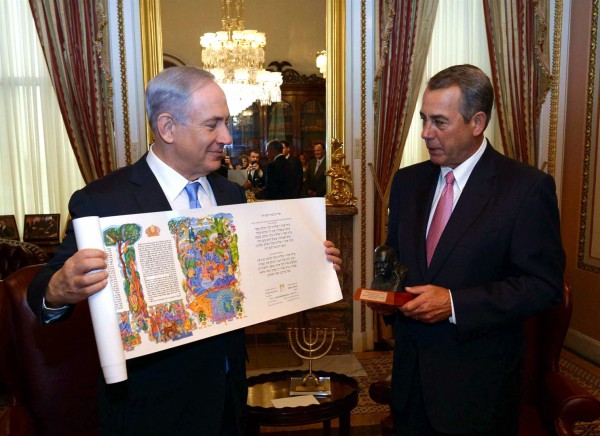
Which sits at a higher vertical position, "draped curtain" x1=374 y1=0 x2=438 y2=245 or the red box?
"draped curtain" x1=374 y1=0 x2=438 y2=245

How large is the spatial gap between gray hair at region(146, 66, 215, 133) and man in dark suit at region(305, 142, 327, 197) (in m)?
3.36

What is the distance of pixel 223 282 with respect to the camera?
1.59m

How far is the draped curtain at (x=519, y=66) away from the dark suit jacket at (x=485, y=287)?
11.4ft

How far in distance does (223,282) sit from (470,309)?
0.74 metres

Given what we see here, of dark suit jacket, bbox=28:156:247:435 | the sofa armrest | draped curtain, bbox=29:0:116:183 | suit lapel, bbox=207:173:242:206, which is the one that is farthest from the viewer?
draped curtain, bbox=29:0:116:183

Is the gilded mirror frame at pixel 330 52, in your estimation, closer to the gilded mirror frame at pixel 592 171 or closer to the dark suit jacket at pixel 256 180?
the dark suit jacket at pixel 256 180

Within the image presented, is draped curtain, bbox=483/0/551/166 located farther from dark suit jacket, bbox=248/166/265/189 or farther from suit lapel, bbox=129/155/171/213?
suit lapel, bbox=129/155/171/213

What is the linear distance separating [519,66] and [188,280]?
4.36m

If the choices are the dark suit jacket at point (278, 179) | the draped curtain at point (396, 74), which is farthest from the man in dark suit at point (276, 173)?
the draped curtain at point (396, 74)

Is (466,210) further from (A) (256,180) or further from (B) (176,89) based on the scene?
(A) (256,180)

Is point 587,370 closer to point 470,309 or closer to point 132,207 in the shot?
point 470,309

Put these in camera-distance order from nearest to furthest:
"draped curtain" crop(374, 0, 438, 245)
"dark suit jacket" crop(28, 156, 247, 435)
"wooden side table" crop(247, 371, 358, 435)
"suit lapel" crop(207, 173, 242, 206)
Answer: "dark suit jacket" crop(28, 156, 247, 435) → "suit lapel" crop(207, 173, 242, 206) → "wooden side table" crop(247, 371, 358, 435) → "draped curtain" crop(374, 0, 438, 245)

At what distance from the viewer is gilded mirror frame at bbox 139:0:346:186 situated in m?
4.57

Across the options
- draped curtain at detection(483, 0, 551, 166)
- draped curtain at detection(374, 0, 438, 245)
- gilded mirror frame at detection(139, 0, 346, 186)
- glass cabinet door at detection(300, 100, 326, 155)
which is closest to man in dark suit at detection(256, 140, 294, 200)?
glass cabinet door at detection(300, 100, 326, 155)
